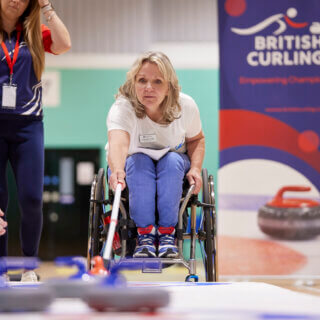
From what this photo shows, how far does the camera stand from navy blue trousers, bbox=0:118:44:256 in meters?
2.13

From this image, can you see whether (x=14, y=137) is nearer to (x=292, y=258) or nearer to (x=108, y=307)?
(x=108, y=307)

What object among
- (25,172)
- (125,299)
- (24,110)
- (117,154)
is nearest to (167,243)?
(117,154)

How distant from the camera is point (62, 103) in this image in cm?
700

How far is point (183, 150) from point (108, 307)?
152 centimetres

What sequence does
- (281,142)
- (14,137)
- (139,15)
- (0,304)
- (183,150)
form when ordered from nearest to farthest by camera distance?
(0,304) < (14,137) < (183,150) < (281,142) < (139,15)

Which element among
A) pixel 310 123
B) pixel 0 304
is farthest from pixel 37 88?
pixel 310 123

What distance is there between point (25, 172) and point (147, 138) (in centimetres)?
52

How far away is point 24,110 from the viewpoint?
213cm

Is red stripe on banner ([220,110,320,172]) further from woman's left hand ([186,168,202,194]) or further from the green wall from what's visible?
the green wall

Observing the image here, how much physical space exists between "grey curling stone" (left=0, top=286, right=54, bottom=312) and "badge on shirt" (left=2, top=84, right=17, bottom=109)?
4.11 feet

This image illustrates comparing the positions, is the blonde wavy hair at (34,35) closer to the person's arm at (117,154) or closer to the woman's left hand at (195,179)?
the person's arm at (117,154)

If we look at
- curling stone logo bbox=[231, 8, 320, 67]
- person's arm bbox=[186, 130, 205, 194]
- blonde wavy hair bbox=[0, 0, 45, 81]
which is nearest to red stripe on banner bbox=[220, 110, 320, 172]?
curling stone logo bbox=[231, 8, 320, 67]

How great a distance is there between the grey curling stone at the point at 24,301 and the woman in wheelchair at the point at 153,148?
3.65ft

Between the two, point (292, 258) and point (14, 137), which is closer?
point (14, 137)
